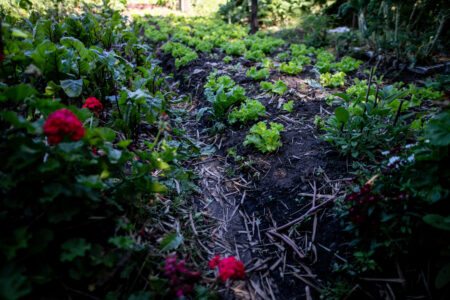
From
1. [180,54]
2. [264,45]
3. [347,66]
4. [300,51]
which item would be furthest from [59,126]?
[264,45]

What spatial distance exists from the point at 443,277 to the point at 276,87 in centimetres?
320

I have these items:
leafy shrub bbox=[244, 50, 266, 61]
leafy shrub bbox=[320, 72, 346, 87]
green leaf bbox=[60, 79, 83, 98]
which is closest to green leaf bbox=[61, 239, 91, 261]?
green leaf bbox=[60, 79, 83, 98]

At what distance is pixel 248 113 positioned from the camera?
3.66 m

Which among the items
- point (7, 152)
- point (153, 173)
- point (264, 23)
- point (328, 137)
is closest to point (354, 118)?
point (328, 137)

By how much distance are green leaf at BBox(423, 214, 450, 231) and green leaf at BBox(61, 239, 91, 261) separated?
1876 millimetres

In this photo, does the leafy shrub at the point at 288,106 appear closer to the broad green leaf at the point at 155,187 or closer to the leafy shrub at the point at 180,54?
the broad green leaf at the point at 155,187

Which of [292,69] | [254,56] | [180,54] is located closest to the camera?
[292,69]

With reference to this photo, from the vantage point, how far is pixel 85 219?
1.84 metres

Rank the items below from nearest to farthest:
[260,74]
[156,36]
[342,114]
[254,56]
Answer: [342,114], [260,74], [254,56], [156,36]

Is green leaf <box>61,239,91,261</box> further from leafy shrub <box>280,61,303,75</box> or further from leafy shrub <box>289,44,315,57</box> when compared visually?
leafy shrub <box>289,44,315,57</box>

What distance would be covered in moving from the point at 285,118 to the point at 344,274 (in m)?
2.20

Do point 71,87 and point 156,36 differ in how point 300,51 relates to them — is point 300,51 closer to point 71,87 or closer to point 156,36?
point 156,36

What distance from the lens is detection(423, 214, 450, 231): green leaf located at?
5.26 ft

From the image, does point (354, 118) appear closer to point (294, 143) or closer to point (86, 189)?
point (294, 143)
